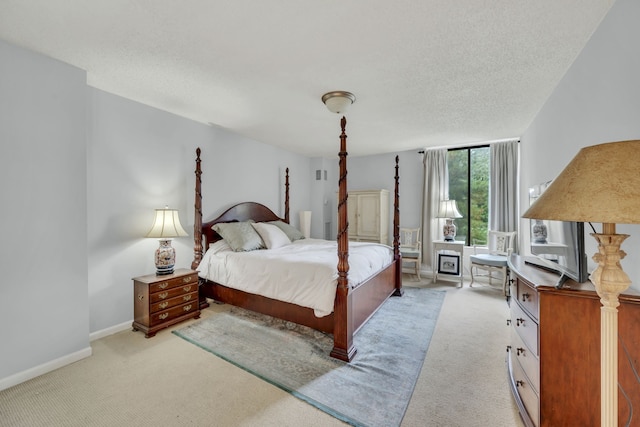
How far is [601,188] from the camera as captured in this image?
77 centimetres

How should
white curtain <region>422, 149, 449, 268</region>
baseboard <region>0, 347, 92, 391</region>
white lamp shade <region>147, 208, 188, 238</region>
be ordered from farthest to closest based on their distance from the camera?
white curtain <region>422, 149, 449, 268</region>, white lamp shade <region>147, 208, 188, 238</region>, baseboard <region>0, 347, 92, 391</region>

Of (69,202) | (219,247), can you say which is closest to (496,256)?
(219,247)

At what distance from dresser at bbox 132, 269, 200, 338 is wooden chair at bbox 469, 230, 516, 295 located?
4.19m

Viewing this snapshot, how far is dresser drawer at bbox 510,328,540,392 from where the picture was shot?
1442mm

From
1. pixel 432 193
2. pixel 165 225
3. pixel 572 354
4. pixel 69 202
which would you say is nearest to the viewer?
pixel 572 354

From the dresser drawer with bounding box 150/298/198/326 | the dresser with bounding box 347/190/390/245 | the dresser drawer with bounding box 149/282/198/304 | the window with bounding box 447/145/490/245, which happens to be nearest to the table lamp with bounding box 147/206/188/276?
the dresser drawer with bounding box 149/282/198/304

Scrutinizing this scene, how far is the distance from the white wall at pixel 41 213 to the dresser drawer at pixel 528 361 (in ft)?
11.3

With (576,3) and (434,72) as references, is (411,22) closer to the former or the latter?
(434,72)

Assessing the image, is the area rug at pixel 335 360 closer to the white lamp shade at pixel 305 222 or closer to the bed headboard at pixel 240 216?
the bed headboard at pixel 240 216

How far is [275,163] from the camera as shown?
17.0ft

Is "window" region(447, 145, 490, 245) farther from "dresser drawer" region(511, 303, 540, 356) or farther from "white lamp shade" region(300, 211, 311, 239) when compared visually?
"dresser drawer" region(511, 303, 540, 356)

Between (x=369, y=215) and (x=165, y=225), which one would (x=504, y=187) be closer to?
(x=369, y=215)

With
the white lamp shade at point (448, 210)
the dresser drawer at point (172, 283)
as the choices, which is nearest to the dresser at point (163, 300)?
the dresser drawer at point (172, 283)

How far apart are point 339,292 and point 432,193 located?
361 cm
